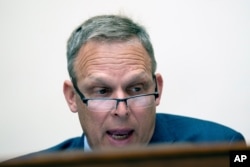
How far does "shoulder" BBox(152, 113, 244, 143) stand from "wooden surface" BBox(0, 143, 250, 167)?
1.08 m

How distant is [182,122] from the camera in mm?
1442

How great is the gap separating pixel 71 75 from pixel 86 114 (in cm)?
17

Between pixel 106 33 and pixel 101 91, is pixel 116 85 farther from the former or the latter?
pixel 106 33

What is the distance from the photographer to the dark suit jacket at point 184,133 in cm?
133

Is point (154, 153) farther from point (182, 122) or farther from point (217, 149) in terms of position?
point (182, 122)

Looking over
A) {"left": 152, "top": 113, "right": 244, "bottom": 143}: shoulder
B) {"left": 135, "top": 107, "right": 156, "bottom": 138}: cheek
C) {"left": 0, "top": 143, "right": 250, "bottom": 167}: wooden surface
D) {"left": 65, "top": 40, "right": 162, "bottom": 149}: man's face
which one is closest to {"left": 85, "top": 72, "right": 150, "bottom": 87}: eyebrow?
{"left": 65, "top": 40, "right": 162, "bottom": 149}: man's face

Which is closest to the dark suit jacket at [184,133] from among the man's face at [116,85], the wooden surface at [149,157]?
the man's face at [116,85]

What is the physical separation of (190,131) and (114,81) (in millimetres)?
459

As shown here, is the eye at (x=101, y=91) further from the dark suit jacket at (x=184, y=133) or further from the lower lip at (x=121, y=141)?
the dark suit jacket at (x=184, y=133)

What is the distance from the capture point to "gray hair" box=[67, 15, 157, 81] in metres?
1.17

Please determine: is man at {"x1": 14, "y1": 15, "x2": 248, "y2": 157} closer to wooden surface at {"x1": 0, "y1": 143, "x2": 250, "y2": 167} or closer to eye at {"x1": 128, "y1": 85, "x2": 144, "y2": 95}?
eye at {"x1": 128, "y1": 85, "x2": 144, "y2": 95}

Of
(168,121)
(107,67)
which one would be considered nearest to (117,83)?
(107,67)

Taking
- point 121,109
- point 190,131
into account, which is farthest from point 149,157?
point 190,131

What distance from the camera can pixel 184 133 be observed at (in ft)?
4.50
